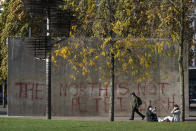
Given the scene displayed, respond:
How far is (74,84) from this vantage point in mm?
24859

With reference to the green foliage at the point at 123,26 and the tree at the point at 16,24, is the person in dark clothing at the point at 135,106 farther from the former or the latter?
the tree at the point at 16,24

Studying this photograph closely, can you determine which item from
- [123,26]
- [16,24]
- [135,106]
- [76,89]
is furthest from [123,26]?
[16,24]

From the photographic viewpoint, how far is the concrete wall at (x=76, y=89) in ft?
80.7

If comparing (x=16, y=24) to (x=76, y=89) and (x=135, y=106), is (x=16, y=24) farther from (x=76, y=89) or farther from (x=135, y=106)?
(x=135, y=106)

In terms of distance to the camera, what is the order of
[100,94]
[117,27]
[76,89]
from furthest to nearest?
[76,89] < [100,94] < [117,27]

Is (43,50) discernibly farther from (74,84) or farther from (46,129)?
(46,129)

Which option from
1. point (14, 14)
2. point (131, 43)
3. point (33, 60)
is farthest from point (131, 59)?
point (14, 14)

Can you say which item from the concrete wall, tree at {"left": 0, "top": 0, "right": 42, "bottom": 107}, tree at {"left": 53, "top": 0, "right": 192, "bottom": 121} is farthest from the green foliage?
tree at {"left": 0, "top": 0, "right": 42, "bottom": 107}

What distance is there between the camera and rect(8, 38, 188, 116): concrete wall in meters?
24.6

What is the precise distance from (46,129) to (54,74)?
11.4m

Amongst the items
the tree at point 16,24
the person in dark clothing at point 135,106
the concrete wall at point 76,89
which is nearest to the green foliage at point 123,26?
the person in dark clothing at point 135,106

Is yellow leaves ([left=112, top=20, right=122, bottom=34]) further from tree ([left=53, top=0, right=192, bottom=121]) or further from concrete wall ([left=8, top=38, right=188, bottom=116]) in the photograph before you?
concrete wall ([left=8, top=38, right=188, bottom=116])

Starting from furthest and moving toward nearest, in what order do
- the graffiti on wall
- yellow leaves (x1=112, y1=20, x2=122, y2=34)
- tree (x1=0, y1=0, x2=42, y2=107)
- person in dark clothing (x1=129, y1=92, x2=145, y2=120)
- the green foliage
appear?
tree (x1=0, y1=0, x2=42, y2=107), the graffiti on wall, person in dark clothing (x1=129, y1=92, x2=145, y2=120), the green foliage, yellow leaves (x1=112, y1=20, x2=122, y2=34)

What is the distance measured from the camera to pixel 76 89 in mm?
24828
